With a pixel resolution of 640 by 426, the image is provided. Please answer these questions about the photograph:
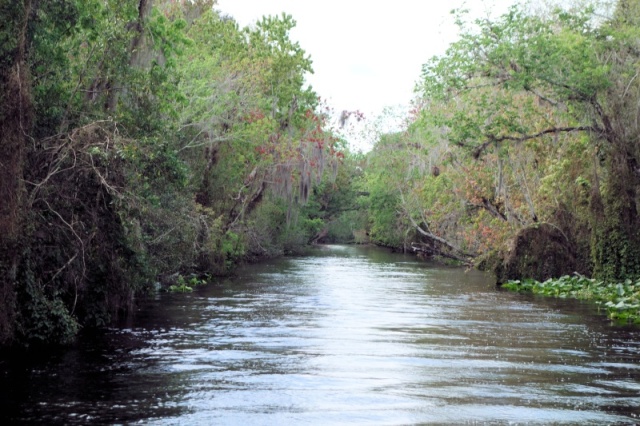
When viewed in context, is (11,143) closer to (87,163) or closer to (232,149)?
(87,163)

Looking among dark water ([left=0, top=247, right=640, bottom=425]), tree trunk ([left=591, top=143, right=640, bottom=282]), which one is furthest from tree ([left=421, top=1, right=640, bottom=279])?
dark water ([left=0, top=247, right=640, bottom=425])

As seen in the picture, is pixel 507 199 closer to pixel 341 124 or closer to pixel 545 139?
pixel 545 139

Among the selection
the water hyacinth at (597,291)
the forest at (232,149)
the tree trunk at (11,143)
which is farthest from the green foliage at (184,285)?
the tree trunk at (11,143)

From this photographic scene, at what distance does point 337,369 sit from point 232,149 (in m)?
21.7

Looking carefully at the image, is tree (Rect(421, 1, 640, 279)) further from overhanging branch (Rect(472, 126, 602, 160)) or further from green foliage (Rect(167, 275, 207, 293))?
green foliage (Rect(167, 275, 207, 293))

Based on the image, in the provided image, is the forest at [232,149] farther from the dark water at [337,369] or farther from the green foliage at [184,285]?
the dark water at [337,369]

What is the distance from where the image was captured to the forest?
12.8m

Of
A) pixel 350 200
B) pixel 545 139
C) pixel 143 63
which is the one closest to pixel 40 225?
pixel 143 63

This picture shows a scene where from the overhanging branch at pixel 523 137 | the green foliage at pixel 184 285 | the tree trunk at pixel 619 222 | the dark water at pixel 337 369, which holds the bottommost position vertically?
the dark water at pixel 337 369

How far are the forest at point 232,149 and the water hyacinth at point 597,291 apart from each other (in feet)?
0.26

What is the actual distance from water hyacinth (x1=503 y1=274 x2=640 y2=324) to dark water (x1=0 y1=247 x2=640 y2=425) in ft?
2.31

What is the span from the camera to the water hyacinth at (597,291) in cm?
1789

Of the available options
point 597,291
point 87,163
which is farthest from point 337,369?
point 597,291

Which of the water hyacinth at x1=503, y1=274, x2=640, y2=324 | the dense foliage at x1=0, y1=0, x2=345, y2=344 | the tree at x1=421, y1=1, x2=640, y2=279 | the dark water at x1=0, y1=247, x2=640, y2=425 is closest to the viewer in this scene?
the dark water at x1=0, y1=247, x2=640, y2=425
